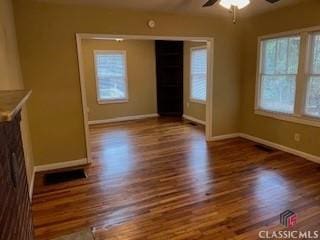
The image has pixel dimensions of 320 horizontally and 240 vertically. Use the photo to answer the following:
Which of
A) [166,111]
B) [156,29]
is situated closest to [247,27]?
[156,29]

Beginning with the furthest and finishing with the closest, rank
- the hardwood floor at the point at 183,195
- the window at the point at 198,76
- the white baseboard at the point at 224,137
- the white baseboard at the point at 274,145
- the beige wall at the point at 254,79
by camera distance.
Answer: the window at the point at 198,76, the white baseboard at the point at 224,137, the white baseboard at the point at 274,145, the beige wall at the point at 254,79, the hardwood floor at the point at 183,195

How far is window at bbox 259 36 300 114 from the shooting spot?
3925 millimetres

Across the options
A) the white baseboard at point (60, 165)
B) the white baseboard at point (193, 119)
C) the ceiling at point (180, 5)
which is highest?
the ceiling at point (180, 5)

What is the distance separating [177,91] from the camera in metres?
7.43

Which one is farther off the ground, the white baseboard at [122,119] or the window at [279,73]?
the window at [279,73]

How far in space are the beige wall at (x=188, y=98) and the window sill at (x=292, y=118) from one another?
1.87m

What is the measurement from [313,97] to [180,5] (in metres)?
2.43

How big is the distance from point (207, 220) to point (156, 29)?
3028 millimetres

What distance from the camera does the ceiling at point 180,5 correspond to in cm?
343

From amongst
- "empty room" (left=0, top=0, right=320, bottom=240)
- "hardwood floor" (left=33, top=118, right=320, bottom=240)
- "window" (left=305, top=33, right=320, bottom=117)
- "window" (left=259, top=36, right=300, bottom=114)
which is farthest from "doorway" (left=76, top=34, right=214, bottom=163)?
"window" (left=305, top=33, right=320, bottom=117)

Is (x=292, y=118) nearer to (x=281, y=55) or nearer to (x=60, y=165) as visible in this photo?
(x=281, y=55)

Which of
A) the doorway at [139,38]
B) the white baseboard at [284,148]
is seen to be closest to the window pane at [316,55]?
the white baseboard at [284,148]

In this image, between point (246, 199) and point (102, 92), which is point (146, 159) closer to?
point (246, 199)

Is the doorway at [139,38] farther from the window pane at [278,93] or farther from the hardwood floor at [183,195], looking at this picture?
the window pane at [278,93]
